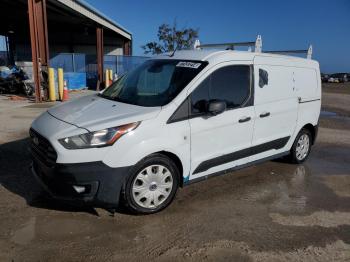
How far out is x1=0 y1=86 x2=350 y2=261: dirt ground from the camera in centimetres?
327

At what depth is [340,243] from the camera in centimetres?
357

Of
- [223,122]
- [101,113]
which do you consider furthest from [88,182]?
[223,122]

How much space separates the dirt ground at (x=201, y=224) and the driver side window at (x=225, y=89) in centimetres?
124

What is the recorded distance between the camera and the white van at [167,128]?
11.6 feet

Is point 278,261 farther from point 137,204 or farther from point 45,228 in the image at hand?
point 45,228

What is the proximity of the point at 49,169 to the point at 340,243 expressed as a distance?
3.08 metres

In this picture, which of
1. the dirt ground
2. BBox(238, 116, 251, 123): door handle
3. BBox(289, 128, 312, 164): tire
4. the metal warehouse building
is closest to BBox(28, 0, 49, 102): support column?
the metal warehouse building

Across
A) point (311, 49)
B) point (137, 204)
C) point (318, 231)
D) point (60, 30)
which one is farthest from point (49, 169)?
point (60, 30)

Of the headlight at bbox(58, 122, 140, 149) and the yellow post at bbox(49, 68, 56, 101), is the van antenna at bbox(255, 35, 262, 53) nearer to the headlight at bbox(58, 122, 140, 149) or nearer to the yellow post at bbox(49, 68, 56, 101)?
the headlight at bbox(58, 122, 140, 149)

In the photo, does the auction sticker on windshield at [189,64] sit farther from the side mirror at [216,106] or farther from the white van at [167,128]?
the side mirror at [216,106]

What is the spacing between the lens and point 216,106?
162 inches

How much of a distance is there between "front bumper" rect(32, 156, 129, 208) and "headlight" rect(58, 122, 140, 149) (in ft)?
0.62

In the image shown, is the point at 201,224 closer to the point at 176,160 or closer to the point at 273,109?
the point at 176,160

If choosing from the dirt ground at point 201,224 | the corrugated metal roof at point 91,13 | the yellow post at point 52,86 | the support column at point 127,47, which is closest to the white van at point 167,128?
the dirt ground at point 201,224
